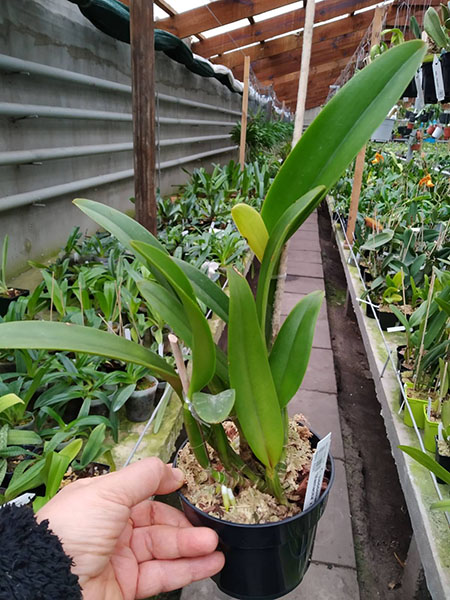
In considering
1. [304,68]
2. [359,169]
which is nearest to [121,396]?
[304,68]

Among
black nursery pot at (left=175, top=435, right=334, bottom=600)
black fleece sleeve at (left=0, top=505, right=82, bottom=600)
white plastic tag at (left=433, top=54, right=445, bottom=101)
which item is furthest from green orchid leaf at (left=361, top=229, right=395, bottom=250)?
black fleece sleeve at (left=0, top=505, right=82, bottom=600)

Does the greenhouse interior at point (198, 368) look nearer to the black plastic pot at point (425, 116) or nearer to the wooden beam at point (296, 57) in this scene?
the black plastic pot at point (425, 116)

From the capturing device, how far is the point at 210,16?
5031 millimetres

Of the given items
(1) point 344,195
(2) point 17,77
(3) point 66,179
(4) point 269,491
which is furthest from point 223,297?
(1) point 344,195

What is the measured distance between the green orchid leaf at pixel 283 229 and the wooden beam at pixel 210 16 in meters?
5.24

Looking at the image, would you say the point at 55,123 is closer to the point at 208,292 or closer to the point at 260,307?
the point at 208,292

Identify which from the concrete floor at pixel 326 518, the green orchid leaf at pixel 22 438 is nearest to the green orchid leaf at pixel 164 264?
the green orchid leaf at pixel 22 438

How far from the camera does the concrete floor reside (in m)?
1.13

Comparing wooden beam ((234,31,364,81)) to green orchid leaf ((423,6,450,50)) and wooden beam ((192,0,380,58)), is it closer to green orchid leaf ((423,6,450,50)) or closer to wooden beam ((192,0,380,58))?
wooden beam ((192,0,380,58))

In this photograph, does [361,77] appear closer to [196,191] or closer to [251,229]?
[251,229]

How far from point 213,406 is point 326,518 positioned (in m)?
1.02

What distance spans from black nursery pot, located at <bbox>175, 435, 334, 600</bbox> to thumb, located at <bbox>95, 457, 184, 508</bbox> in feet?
0.18

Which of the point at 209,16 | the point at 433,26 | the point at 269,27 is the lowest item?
the point at 433,26

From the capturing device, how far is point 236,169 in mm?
4383
